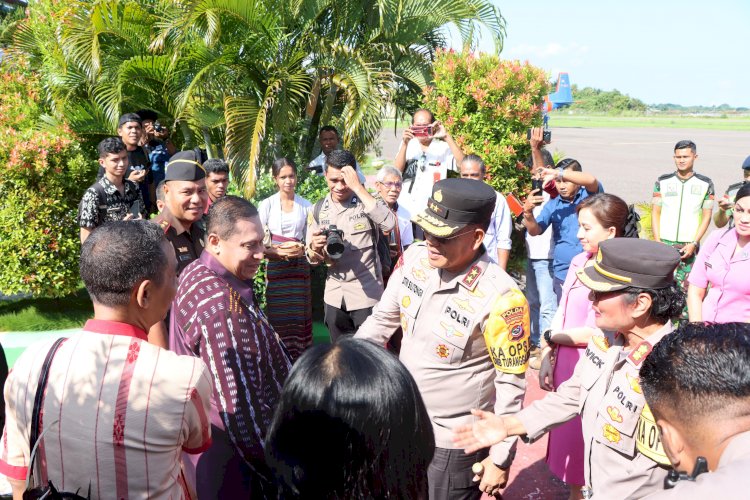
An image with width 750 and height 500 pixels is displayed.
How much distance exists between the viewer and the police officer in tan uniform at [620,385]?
231 cm

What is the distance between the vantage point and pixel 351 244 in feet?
15.1

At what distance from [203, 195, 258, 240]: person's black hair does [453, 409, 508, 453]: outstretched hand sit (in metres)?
1.22

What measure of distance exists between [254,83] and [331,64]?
966 mm

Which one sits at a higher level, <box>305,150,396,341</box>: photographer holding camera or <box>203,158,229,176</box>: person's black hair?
<box>203,158,229,176</box>: person's black hair

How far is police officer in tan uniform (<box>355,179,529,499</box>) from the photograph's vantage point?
246 cm

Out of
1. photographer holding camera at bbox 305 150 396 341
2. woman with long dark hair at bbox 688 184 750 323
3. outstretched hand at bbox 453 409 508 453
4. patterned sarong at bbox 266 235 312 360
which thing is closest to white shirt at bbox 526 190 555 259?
woman with long dark hair at bbox 688 184 750 323

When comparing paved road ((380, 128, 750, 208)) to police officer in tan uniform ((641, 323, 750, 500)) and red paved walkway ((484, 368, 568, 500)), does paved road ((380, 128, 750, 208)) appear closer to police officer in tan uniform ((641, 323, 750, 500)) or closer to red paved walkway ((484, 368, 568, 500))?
red paved walkway ((484, 368, 568, 500))

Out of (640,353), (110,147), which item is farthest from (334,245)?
(640,353)

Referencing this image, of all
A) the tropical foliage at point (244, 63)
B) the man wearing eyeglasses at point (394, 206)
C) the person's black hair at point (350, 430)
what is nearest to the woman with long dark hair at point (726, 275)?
the man wearing eyeglasses at point (394, 206)

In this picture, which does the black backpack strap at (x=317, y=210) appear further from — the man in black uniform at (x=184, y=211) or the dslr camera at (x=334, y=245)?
the man in black uniform at (x=184, y=211)

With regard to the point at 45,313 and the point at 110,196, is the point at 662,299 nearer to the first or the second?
the point at 110,196

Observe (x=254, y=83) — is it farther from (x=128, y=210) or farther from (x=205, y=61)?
(x=128, y=210)

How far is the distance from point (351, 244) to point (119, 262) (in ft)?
9.32

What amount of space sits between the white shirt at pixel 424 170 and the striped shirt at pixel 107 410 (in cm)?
413
